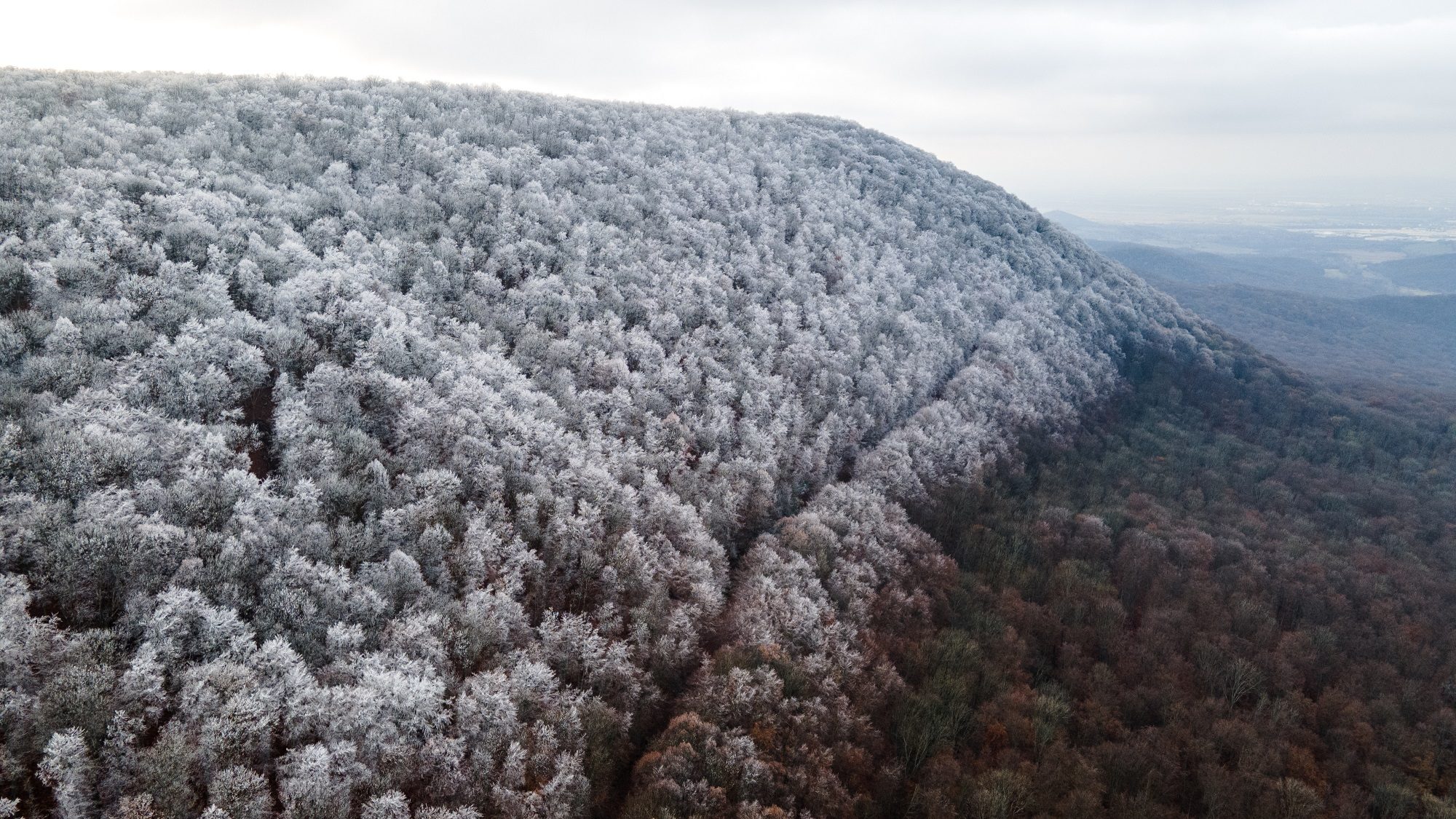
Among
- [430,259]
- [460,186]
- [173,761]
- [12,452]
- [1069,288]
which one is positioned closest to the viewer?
[173,761]

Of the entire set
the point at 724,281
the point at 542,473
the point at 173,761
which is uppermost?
the point at 724,281

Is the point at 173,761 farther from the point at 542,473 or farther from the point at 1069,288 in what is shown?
the point at 1069,288

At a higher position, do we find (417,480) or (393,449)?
(393,449)

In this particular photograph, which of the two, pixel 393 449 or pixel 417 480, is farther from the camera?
pixel 393 449

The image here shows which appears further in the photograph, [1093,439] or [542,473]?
[1093,439]

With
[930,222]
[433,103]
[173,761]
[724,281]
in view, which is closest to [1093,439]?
[930,222]

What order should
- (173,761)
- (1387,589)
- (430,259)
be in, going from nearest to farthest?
(173,761) < (430,259) < (1387,589)

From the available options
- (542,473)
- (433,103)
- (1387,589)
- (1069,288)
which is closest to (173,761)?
(542,473)

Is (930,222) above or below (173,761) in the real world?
above
